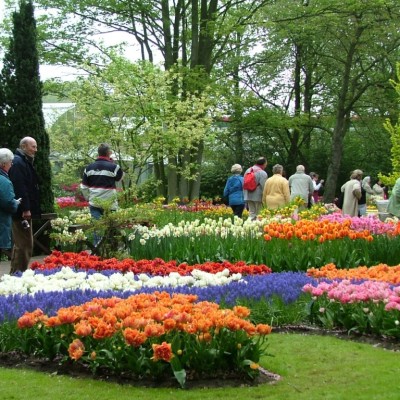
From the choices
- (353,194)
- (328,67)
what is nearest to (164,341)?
(353,194)

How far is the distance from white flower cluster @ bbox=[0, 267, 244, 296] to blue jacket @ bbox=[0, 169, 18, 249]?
1.30 meters

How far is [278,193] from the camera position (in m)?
14.8

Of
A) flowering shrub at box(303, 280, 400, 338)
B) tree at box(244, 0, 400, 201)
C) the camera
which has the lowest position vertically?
flowering shrub at box(303, 280, 400, 338)

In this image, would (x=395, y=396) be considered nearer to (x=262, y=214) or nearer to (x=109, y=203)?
(x=109, y=203)

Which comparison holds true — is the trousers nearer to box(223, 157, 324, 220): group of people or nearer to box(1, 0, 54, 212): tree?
box(1, 0, 54, 212): tree

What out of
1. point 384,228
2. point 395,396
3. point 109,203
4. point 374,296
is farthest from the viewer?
point 384,228

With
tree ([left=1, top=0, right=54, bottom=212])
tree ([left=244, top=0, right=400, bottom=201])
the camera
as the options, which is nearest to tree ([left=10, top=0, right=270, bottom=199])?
tree ([left=244, top=0, right=400, bottom=201])

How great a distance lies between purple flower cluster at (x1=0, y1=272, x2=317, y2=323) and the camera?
596 cm

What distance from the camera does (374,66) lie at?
1328 inches

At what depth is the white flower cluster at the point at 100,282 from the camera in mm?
7070

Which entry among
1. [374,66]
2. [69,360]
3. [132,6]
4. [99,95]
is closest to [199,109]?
[99,95]

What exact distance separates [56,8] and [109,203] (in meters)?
16.3

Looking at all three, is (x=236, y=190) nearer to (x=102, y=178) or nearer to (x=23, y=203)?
(x=102, y=178)

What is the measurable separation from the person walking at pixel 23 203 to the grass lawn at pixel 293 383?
14.9ft
